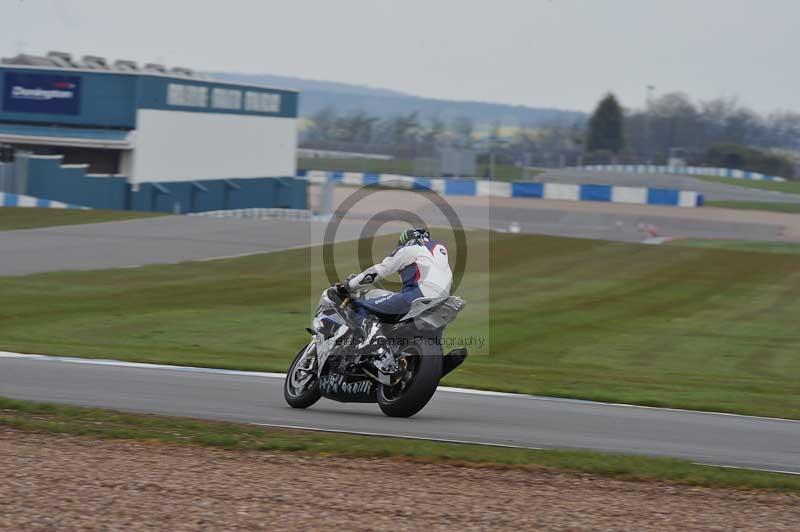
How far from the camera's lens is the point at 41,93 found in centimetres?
5669

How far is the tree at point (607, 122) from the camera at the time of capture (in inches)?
4592

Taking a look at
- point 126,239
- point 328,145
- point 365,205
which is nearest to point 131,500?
point 126,239

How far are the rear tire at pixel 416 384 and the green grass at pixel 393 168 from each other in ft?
218

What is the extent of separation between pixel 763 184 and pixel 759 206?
916cm

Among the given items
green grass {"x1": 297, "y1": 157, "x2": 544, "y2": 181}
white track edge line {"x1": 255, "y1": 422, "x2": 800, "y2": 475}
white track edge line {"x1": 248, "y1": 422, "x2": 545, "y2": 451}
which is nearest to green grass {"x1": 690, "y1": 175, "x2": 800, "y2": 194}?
green grass {"x1": 297, "y1": 157, "x2": 544, "y2": 181}

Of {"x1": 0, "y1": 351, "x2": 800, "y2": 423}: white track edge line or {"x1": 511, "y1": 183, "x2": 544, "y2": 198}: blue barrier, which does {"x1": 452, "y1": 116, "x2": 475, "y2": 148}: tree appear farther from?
{"x1": 0, "y1": 351, "x2": 800, "y2": 423}: white track edge line

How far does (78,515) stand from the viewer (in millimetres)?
6949

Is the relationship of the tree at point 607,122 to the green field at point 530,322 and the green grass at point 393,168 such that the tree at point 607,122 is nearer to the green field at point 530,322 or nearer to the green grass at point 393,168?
the green grass at point 393,168

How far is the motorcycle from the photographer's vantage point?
10.6m

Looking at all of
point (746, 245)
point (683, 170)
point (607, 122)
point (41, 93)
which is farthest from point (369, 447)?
point (607, 122)

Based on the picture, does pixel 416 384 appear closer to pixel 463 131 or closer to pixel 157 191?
pixel 157 191

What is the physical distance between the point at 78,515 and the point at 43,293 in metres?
17.0

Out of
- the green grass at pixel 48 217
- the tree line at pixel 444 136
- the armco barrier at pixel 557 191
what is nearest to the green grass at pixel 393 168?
the tree line at pixel 444 136

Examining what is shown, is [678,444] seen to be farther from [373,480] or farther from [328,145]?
[328,145]
